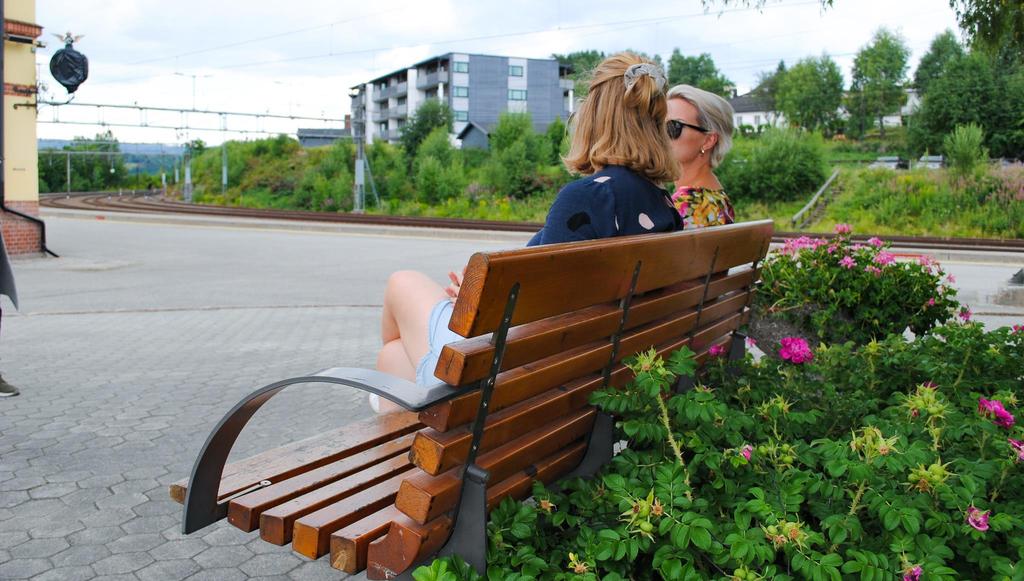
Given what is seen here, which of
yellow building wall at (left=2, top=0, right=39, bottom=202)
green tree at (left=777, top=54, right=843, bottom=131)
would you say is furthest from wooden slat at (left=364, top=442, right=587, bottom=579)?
green tree at (left=777, top=54, right=843, bottom=131)

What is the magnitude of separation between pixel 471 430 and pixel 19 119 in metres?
15.1

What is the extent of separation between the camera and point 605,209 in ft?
9.36

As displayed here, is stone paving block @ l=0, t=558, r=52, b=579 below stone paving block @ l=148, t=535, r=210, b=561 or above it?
below

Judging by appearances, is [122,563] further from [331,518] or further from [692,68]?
[692,68]

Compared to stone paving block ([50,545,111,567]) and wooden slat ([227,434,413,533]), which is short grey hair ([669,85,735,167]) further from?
stone paving block ([50,545,111,567])

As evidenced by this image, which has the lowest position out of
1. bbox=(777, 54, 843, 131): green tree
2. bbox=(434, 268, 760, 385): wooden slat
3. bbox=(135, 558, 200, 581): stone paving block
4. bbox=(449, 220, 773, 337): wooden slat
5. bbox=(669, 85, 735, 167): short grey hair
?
bbox=(135, 558, 200, 581): stone paving block

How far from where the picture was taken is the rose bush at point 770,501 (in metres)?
2.00

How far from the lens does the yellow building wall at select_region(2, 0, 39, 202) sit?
1422 centimetres

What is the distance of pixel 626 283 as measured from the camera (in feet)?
8.11

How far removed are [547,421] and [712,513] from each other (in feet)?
1.61

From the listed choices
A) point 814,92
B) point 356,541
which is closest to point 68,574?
point 356,541

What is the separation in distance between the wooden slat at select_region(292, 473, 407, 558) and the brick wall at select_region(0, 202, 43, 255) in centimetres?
1409

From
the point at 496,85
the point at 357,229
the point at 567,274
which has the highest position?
the point at 496,85

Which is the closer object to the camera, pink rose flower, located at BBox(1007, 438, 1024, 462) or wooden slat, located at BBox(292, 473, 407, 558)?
wooden slat, located at BBox(292, 473, 407, 558)
